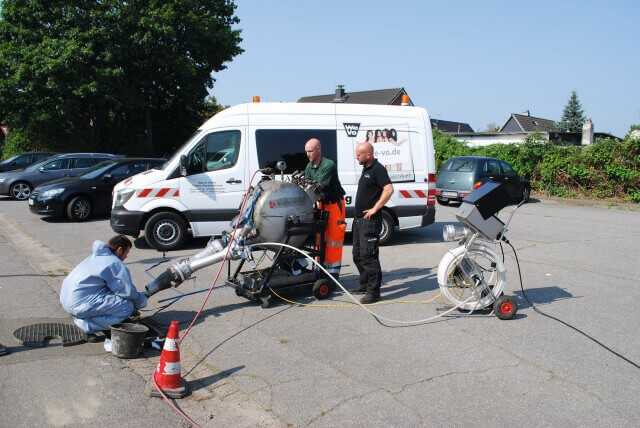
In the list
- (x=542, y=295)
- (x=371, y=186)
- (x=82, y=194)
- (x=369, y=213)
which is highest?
(x=371, y=186)

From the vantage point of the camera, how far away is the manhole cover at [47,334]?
17.5 ft

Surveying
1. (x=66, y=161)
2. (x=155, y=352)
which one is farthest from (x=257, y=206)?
(x=66, y=161)

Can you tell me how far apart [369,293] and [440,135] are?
23.3 metres

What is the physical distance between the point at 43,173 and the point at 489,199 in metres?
17.5

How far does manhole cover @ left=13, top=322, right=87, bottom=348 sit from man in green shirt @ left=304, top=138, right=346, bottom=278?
300 cm

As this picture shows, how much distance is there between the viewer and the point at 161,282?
6.09m

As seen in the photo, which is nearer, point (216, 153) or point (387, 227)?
point (216, 153)

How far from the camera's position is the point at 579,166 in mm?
22672

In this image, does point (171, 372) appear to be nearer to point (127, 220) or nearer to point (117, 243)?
point (117, 243)

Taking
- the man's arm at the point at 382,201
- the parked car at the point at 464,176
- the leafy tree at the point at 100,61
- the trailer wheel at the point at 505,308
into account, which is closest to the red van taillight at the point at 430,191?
the man's arm at the point at 382,201

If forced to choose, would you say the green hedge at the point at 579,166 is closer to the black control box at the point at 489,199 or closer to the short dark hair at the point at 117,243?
the black control box at the point at 489,199

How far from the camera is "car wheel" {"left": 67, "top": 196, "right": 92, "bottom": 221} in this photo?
13.8 m

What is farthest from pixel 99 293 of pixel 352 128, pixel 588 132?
pixel 588 132

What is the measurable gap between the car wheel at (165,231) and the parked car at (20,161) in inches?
578
